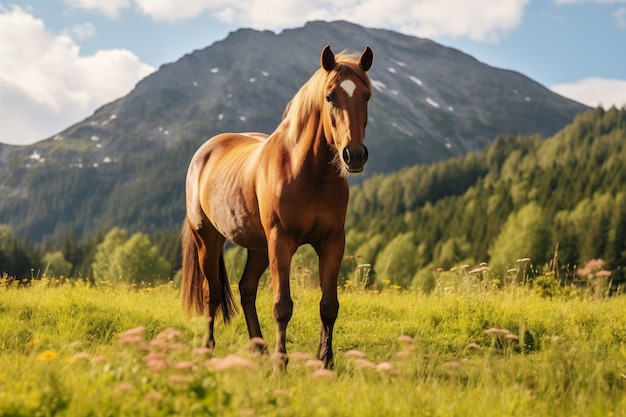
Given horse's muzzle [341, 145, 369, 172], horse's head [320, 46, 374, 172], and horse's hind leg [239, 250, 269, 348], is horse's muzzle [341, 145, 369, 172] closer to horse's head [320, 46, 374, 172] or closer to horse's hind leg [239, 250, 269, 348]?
horse's head [320, 46, 374, 172]

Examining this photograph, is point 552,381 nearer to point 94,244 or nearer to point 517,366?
point 517,366

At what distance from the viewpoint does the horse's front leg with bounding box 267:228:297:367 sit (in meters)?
7.19

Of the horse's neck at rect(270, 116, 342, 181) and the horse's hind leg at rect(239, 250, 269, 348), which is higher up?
the horse's neck at rect(270, 116, 342, 181)

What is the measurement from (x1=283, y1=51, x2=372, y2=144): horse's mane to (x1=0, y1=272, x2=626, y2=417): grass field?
2.52 metres

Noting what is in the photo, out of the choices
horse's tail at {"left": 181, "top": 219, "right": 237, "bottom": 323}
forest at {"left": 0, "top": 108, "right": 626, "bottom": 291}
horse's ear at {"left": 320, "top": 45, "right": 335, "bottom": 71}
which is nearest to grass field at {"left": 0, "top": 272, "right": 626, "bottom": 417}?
horse's tail at {"left": 181, "top": 219, "right": 237, "bottom": 323}

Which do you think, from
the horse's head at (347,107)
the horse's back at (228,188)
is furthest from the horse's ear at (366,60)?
the horse's back at (228,188)

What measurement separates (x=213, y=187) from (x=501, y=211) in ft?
372

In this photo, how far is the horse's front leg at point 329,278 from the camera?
24.2 feet

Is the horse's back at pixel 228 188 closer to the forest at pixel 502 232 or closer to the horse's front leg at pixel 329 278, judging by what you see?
the horse's front leg at pixel 329 278

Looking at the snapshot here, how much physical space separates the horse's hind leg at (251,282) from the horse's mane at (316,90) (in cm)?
216

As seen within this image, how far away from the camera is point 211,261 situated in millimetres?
9750

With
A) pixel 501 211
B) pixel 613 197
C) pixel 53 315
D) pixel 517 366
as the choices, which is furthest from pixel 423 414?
pixel 501 211

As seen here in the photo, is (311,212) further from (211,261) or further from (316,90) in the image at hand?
(211,261)

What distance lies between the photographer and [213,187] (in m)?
9.16
